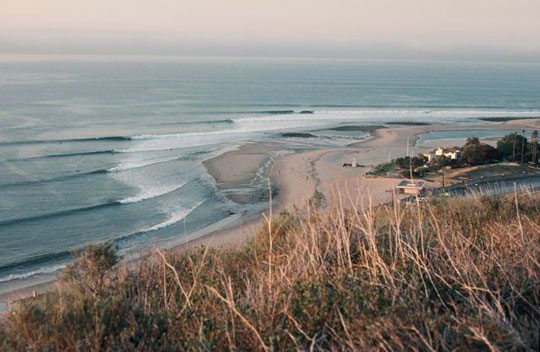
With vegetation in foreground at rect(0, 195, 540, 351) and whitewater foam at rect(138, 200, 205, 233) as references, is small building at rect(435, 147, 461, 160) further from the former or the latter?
vegetation in foreground at rect(0, 195, 540, 351)

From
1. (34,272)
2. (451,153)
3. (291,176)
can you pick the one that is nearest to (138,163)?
(291,176)

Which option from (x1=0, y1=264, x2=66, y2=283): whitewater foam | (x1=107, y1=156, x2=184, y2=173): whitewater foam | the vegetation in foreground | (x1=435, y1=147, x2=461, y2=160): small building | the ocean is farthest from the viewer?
(x1=107, y1=156, x2=184, y2=173): whitewater foam

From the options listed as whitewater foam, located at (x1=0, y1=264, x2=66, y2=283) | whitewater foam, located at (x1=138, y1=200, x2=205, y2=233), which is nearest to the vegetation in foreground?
whitewater foam, located at (x1=0, y1=264, x2=66, y2=283)

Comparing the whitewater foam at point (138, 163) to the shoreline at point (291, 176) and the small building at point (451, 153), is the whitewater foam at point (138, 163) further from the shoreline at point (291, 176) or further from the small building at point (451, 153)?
the small building at point (451, 153)

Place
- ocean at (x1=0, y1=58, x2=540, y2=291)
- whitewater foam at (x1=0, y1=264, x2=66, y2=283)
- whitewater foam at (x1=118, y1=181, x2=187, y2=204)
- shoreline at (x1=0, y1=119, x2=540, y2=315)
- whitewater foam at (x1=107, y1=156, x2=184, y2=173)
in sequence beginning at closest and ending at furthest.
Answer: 1. whitewater foam at (x1=0, y1=264, x2=66, y2=283)
2. shoreline at (x1=0, y1=119, x2=540, y2=315)
3. ocean at (x1=0, y1=58, x2=540, y2=291)
4. whitewater foam at (x1=118, y1=181, x2=187, y2=204)
5. whitewater foam at (x1=107, y1=156, x2=184, y2=173)

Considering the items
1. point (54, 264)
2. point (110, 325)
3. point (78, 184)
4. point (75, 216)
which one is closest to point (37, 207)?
point (75, 216)
